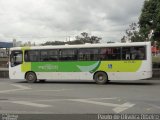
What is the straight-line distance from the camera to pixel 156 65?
35875 mm

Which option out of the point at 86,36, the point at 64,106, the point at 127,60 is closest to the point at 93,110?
the point at 64,106

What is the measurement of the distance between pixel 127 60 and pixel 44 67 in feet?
20.5

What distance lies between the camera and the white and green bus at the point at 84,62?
78.3 feet

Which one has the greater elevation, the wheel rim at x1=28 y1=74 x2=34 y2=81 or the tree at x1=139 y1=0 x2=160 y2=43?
the tree at x1=139 y1=0 x2=160 y2=43

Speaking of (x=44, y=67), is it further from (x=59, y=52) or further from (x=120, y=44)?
(x=120, y=44)

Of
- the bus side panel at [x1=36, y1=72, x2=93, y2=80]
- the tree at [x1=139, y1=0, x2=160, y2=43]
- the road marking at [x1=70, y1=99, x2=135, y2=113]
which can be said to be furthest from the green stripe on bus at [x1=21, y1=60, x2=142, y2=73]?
the tree at [x1=139, y1=0, x2=160, y2=43]

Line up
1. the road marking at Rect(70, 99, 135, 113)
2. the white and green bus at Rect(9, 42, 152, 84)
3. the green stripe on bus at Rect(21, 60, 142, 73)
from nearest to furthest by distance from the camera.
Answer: the road marking at Rect(70, 99, 135, 113) → the white and green bus at Rect(9, 42, 152, 84) → the green stripe on bus at Rect(21, 60, 142, 73)

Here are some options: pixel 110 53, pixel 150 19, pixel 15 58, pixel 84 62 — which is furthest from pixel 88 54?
pixel 150 19

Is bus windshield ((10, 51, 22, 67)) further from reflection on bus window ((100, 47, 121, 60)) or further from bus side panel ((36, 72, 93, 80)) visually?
reflection on bus window ((100, 47, 121, 60))

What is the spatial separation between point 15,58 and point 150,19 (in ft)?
44.4

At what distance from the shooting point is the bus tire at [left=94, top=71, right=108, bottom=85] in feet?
81.6
